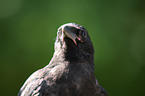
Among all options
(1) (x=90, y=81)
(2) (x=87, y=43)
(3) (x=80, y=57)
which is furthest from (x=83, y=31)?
(1) (x=90, y=81)

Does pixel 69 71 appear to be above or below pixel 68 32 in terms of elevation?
below

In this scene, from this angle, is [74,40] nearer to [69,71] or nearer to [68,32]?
[68,32]

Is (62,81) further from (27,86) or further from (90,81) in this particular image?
(27,86)

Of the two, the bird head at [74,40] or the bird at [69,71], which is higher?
the bird head at [74,40]

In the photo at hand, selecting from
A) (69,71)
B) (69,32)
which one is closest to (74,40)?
Answer: (69,32)

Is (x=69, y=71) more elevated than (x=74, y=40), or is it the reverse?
(x=74, y=40)

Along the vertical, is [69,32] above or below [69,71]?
above

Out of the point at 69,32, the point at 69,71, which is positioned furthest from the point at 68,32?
the point at 69,71

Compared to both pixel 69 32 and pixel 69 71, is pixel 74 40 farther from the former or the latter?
pixel 69 71
